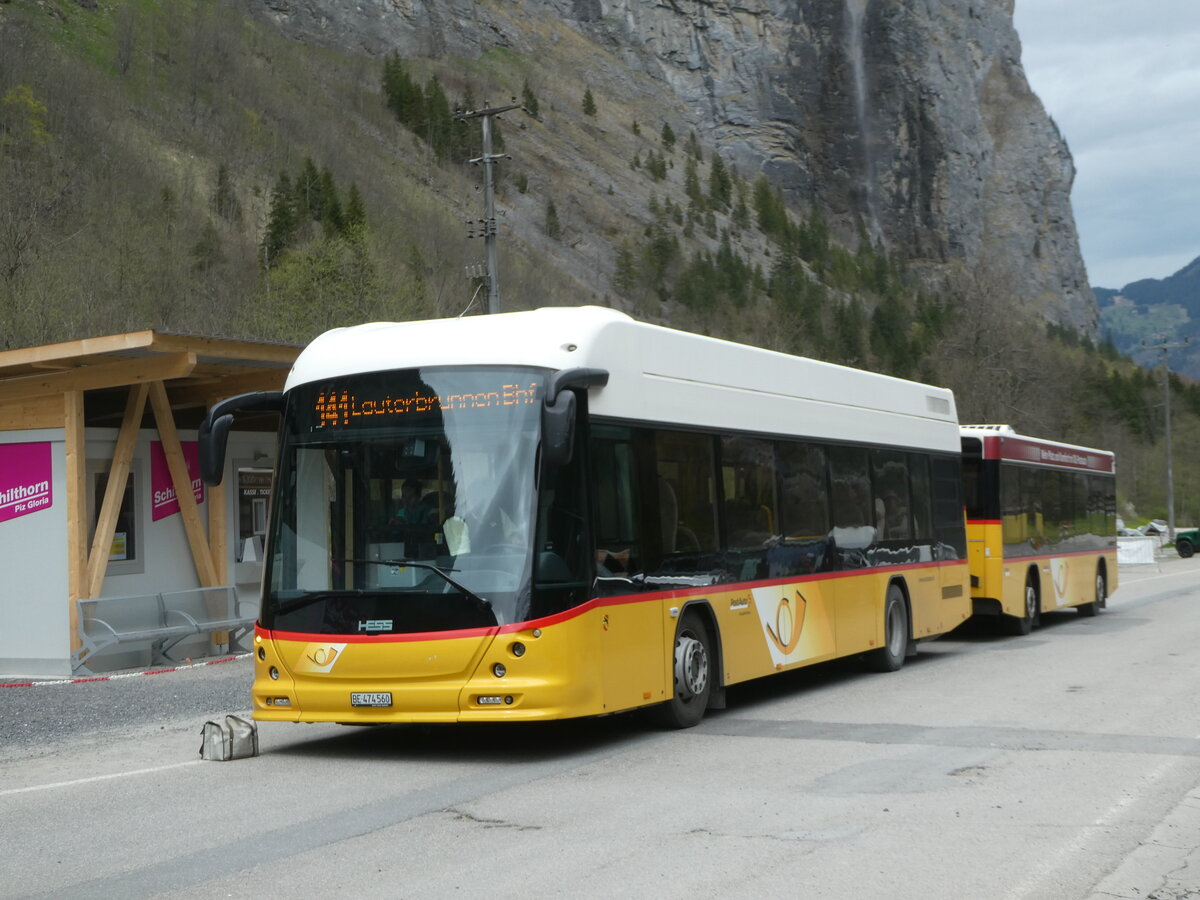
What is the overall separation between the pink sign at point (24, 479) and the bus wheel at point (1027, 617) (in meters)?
12.8

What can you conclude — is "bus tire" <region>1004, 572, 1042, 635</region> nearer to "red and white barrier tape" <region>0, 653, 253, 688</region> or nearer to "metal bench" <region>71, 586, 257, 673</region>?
"metal bench" <region>71, 586, 257, 673</region>

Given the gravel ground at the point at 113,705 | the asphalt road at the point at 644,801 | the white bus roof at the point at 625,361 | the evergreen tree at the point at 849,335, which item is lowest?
the asphalt road at the point at 644,801

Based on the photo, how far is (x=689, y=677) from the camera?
11.0 m

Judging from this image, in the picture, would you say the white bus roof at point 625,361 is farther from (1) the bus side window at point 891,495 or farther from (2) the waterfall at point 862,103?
(2) the waterfall at point 862,103

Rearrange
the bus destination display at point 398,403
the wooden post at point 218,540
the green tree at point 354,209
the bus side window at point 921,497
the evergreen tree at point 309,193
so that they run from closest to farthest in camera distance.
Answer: the bus destination display at point 398,403, the bus side window at point 921,497, the wooden post at point 218,540, the green tree at point 354,209, the evergreen tree at point 309,193

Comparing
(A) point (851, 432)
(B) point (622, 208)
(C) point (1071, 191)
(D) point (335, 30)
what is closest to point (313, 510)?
(A) point (851, 432)

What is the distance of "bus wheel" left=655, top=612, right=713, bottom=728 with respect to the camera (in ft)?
35.8

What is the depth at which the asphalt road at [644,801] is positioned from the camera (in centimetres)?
631

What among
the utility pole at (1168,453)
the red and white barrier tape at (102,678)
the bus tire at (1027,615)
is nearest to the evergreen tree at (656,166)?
the utility pole at (1168,453)

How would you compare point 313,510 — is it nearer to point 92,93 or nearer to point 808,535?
point 808,535

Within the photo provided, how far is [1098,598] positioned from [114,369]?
16289 millimetres

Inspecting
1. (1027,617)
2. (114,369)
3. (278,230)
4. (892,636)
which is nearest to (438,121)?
(278,230)

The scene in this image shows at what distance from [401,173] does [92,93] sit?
29882 millimetres

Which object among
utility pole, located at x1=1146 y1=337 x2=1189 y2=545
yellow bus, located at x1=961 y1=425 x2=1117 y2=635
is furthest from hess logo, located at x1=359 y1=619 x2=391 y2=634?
utility pole, located at x1=1146 y1=337 x2=1189 y2=545
